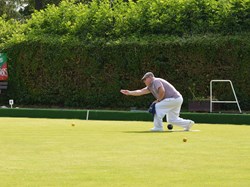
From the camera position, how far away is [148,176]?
671 cm

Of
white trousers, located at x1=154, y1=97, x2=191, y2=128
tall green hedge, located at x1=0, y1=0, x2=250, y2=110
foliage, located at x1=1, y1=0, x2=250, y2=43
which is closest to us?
white trousers, located at x1=154, y1=97, x2=191, y2=128

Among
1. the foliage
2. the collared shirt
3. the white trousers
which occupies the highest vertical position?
the foliage

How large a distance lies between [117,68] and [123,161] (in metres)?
14.4

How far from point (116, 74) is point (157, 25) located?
71.7 inches

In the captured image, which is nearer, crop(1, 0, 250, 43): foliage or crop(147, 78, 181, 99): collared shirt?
crop(147, 78, 181, 99): collared shirt

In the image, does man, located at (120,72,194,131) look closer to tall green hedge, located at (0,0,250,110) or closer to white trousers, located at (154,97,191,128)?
white trousers, located at (154,97,191,128)

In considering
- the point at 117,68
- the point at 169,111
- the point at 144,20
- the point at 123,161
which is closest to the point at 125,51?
the point at 117,68

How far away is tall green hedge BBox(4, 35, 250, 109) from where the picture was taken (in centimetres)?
2053

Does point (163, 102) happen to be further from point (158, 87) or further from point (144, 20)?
point (144, 20)

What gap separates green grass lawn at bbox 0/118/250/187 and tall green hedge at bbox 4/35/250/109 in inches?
342

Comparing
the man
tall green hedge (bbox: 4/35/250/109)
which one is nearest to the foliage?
tall green hedge (bbox: 4/35/250/109)

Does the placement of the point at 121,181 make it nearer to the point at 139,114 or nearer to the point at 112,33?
the point at 139,114

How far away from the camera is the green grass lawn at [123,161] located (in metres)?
6.45

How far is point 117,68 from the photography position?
2231cm
